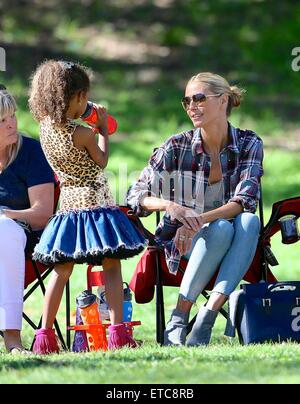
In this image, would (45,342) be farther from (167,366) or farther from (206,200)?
(206,200)

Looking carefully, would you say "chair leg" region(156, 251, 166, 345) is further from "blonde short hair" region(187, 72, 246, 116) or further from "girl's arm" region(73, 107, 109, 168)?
"blonde short hair" region(187, 72, 246, 116)

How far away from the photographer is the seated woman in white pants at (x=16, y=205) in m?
4.72

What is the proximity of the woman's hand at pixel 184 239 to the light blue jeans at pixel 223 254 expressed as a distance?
0.03 metres

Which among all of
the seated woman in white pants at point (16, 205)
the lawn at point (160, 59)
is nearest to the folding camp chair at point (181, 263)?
the seated woman in white pants at point (16, 205)

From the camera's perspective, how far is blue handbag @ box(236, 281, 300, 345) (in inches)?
192

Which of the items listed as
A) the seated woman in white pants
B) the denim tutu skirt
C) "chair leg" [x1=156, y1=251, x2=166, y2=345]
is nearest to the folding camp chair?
"chair leg" [x1=156, y1=251, x2=166, y2=345]

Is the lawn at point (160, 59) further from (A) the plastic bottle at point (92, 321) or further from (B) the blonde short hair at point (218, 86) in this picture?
(A) the plastic bottle at point (92, 321)

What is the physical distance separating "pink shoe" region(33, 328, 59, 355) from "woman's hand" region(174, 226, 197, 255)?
24.3 inches

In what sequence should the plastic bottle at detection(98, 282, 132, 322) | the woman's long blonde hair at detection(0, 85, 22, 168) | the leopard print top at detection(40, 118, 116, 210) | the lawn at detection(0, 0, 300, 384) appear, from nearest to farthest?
the leopard print top at detection(40, 118, 116, 210), the woman's long blonde hair at detection(0, 85, 22, 168), the plastic bottle at detection(98, 282, 132, 322), the lawn at detection(0, 0, 300, 384)

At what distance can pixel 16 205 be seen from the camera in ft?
16.5

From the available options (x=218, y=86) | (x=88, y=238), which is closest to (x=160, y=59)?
(x=218, y=86)

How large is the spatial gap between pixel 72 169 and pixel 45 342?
68cm

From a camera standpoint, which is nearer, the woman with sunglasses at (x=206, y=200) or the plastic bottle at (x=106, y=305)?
the woman with sunglasses at (x=206, y=200)
